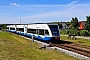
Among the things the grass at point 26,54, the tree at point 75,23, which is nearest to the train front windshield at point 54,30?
the grass at point 26,54

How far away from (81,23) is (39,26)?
49.7m

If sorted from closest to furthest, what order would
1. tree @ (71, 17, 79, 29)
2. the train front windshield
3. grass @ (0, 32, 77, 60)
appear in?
grass @ (0, 32, 77, 60) < the train front windshield < tree @ (71, 17, 79, 29)

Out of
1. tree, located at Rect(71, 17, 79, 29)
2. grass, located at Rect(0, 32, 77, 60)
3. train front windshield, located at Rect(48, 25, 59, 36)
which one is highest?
tree, located at Rect(71, 17, 79, 29)

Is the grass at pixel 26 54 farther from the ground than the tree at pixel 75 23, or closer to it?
closer to it

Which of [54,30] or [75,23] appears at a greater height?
[75,23]

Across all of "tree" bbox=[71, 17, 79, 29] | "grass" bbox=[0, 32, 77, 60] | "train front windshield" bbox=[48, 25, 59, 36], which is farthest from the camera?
"tree" bbox=[71, 17, 79, 29]

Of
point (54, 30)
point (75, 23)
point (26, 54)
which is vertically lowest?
point (26, 54)

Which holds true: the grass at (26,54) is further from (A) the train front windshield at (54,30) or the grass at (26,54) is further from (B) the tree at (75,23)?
(B) the tree at (75,23)

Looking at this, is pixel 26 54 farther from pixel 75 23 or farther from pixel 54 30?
pixel 75 23

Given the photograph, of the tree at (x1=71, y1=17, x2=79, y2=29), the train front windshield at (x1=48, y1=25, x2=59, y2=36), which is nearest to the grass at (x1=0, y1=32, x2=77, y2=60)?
the train front windshield at (x1=48, y1=25, x2=59, y2=36)

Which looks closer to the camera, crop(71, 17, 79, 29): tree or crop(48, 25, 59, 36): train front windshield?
crop(48, 25, 59, 36): train front windshield

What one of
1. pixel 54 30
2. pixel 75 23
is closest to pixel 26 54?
pixel 54 30

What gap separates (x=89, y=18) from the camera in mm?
52062

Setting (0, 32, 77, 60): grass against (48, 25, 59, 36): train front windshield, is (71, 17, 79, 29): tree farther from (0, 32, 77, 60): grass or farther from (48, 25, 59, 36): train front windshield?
(0, 32, 77, 60): grass
